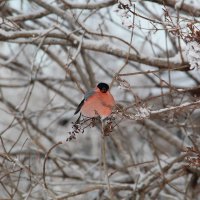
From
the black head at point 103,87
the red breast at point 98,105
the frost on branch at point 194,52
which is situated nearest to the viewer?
the frost on branch at point 194,52

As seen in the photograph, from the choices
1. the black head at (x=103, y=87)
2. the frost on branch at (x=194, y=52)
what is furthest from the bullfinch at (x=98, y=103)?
the frost on branch at (x=194, y=52)

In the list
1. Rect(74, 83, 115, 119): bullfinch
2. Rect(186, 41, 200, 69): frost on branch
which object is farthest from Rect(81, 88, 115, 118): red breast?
Rect(186, 41, 200, 69): frost on branch

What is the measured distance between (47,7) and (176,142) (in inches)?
80.2

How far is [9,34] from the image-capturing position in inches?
143

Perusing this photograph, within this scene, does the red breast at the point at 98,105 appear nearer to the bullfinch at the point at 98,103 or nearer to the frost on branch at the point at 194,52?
the bullfinch at the point at 98,103

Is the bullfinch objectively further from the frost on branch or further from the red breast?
the frost on branch

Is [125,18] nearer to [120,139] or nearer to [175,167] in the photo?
[175,167]

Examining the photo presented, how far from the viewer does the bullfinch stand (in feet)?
7.79

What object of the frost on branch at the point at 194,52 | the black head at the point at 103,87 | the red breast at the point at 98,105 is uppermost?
the black head at the point at 103,87

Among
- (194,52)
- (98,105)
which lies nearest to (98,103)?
(98,105)

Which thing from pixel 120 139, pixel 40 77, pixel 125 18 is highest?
pixel 40 77

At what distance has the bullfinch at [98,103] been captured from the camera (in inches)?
93.5

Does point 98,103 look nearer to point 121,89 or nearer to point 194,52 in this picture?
point 121,89

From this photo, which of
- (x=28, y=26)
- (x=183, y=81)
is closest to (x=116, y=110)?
(x=28, y=26)
